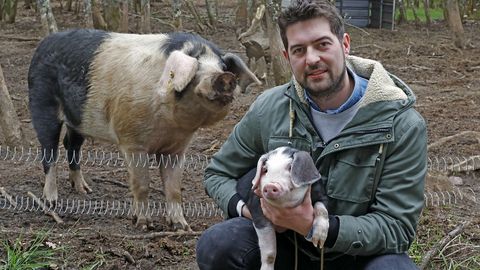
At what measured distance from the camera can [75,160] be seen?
6.01 m

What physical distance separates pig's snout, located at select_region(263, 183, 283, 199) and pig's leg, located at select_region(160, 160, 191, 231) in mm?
2456

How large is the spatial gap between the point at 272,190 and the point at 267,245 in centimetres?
43

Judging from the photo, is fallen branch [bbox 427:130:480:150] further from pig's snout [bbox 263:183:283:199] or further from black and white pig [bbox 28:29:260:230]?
pig's snout [bbox 263:183:283:199]

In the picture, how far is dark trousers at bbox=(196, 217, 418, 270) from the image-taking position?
129 inches

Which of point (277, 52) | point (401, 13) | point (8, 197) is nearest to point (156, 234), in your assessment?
point (8, 197)

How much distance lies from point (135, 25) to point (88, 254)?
10.5 m

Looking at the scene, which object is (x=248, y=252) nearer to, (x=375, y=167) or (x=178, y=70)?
(x=375, y=167)

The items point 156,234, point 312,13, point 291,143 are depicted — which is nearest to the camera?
point 312,13

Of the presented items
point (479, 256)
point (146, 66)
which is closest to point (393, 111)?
point (479, 256)

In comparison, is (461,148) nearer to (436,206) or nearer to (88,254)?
(436,206)

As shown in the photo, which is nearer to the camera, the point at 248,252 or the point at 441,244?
the point at 248,252

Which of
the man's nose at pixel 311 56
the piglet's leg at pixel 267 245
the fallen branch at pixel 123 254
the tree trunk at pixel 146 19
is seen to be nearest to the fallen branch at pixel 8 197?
the fallen branch at pixel 123 254

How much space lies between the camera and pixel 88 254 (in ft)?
Result: 14.6

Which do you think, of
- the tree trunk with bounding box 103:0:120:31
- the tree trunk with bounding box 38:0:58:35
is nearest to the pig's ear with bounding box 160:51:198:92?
the tree trunk with bounding box 38:0:58:35
